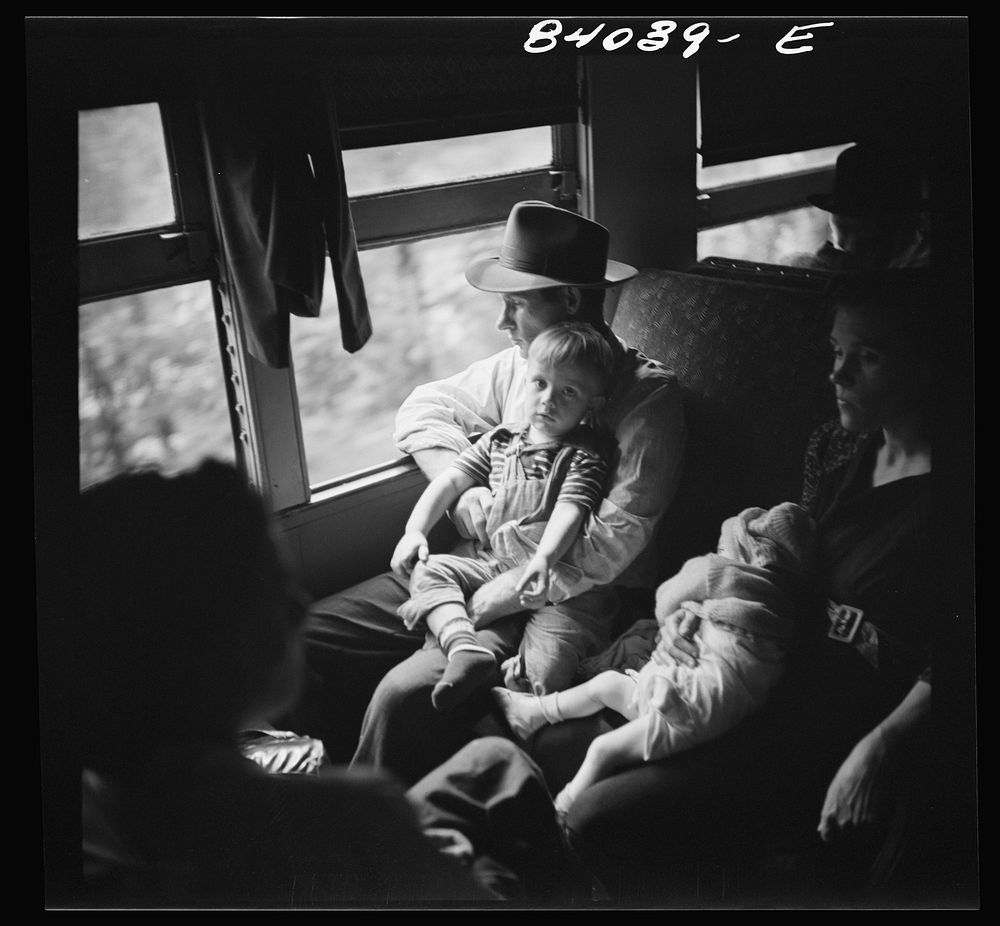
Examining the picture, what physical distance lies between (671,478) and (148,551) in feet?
3.91

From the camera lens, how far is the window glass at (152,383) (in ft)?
8.73

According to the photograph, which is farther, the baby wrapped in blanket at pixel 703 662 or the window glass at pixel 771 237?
the window glass at pixel 771 237

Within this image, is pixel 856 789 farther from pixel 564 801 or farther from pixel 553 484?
pixel 553 484

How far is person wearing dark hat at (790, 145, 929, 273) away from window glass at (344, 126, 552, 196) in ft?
2.14

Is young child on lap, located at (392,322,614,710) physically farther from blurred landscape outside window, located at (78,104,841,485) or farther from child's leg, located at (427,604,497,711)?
blurred landscape outside window, located at (78,104,841,485)

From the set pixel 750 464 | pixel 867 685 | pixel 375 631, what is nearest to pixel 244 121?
pixel 375 631

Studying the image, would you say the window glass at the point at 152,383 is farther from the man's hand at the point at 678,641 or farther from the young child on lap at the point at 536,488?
the man's hand at the point at 678,641

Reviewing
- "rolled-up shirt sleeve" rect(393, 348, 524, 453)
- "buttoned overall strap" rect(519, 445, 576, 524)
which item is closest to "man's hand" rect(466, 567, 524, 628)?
"buttoned overall strap" rect(519, 445, 576, 524)

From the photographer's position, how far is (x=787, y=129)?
272cm

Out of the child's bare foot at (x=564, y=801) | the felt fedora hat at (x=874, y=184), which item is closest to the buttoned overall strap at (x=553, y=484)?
the child's bare foot at (x=564, y=801)

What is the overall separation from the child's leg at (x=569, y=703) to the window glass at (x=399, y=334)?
73 centimetres

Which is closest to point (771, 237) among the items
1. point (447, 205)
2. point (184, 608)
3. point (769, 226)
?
point (769, 226)

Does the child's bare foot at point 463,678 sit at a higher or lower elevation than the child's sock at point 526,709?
higher

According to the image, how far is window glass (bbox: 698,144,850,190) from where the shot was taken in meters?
2.71
